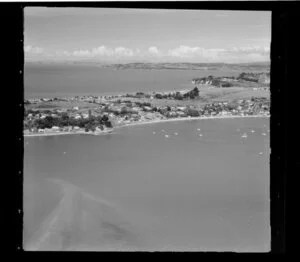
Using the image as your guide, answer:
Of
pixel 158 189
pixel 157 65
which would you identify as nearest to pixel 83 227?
pixel 158 189

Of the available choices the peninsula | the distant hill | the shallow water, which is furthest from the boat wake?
the distant hill

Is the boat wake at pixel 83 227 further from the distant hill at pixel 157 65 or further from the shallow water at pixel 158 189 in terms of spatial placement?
the distant hill at pixel 157 65

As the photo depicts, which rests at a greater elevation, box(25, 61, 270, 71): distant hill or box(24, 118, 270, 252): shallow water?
box(25, 61, 270, 71): distant hill

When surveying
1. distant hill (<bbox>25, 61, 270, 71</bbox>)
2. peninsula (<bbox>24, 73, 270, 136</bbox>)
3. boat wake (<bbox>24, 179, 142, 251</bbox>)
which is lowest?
boat wake (<bbox>24, 179, 142, 251</bbox>)

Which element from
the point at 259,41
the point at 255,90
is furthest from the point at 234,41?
the point at 255,90

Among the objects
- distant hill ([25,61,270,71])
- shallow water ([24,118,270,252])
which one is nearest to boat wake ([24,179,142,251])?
shallow water ([24,118,270,252])

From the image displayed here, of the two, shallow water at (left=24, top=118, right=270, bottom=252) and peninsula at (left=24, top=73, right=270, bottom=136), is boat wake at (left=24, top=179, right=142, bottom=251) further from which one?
peninsula at (left=24, top=73, right=270, bottom=136)

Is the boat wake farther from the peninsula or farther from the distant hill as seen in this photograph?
the distant hill

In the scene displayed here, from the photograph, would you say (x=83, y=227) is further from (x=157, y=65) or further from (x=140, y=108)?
(x=157, y=65)
